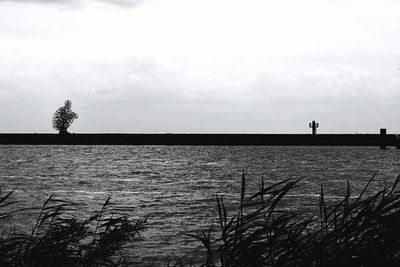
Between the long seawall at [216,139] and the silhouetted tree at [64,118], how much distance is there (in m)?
1.80

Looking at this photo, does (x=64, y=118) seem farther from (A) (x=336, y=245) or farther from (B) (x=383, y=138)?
(A) (x=336, y=245)

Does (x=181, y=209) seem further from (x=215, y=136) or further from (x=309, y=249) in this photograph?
(x=215, y=136)

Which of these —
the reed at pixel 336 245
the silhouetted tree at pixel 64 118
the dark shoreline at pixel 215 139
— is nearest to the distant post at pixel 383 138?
the dark shoreline at pixel 215 139

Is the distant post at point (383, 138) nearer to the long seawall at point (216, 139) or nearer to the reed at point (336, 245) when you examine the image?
the long seawall at point (216, 139)

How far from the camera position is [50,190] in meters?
39.1

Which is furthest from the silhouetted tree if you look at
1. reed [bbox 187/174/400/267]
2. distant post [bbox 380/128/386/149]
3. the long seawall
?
reed [bbox 187/174/400/267]

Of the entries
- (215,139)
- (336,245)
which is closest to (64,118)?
(215,139)

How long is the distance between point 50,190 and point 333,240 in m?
Answer: 35.8

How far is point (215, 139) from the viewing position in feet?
388

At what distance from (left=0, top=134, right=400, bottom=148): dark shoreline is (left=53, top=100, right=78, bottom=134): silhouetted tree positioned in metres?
1.80

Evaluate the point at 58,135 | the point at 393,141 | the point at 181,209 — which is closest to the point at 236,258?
the point at 181,209

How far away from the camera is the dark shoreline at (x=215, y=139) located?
11256 centimetres

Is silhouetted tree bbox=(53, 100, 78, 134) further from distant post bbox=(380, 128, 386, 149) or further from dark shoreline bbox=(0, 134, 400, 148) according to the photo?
distant post bbox=(380, 128, 386, 149)

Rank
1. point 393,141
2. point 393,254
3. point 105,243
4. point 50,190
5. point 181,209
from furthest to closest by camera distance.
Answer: point 393,141 < point 50,190 < point 181,209 < point 105,243 < point 393,254
